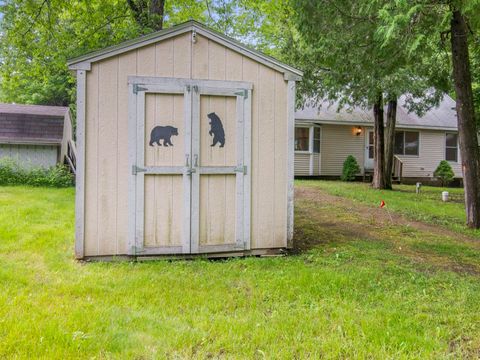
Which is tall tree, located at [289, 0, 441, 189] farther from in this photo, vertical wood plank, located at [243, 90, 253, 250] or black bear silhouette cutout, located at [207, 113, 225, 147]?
black bear silhouette cutout, located at [207, 113, 225, 147]

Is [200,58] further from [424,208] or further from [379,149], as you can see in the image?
[379,149]

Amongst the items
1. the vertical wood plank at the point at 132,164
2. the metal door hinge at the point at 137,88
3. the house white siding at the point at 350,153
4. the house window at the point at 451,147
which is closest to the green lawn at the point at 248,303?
the vertical wood plank at the point at 132,164

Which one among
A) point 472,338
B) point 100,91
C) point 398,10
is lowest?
point 472,338

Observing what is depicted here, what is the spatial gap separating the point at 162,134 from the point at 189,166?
0.49 metres

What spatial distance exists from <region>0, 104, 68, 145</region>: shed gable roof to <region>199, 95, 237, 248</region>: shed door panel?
1104 cm

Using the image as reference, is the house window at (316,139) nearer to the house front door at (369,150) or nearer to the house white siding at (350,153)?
the house white siding at (350,153)

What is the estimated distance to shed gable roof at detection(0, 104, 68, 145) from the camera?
13461 mm

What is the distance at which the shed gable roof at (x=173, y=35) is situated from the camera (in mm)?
4215

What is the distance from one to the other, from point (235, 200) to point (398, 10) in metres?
3.05

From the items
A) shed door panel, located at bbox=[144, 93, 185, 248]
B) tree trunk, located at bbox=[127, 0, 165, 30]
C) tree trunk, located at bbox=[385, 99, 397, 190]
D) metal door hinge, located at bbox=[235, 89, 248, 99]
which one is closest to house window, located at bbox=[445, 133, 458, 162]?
tree trunk, located at bbox=[385, 99, 397, 190]

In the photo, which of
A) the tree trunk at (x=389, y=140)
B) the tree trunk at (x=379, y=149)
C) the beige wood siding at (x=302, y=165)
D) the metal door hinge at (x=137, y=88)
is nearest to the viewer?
the metal door hinge at (x=137, y=88)

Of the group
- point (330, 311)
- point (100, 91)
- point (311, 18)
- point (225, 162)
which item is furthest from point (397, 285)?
point (311, 18)

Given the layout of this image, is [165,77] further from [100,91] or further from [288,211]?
[288,211]

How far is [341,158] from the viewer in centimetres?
1739
